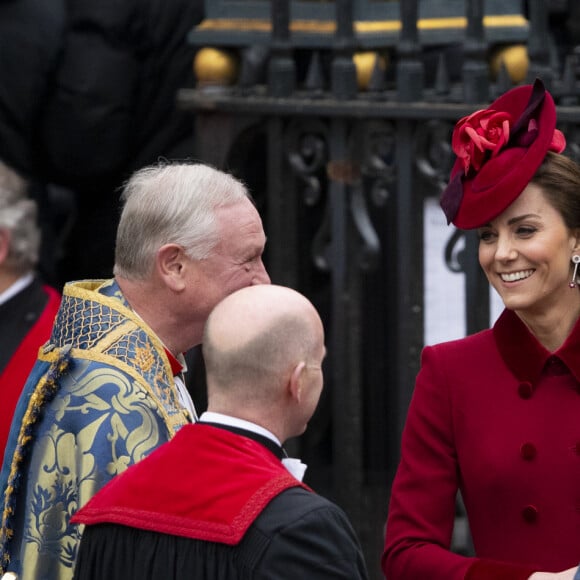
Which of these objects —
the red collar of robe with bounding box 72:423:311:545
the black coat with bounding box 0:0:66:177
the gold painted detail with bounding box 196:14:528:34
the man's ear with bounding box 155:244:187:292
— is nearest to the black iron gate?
the gold painted detail with bounding box 196:14:528:34

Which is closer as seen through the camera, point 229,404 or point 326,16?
point 229,404

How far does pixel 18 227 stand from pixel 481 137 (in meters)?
1.97

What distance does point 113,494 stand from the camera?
254 cm

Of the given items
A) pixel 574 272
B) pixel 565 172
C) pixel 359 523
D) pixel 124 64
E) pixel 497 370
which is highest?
pixel 124 64

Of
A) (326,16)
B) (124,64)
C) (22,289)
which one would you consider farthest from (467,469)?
(124,64)

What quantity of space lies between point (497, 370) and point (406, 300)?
1588mm

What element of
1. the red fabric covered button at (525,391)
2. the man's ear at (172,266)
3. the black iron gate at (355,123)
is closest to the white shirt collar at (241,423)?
the man's ear at (172,266)

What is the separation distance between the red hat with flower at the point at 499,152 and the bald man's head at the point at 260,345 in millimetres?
502

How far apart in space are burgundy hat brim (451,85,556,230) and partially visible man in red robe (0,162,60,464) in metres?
1.71

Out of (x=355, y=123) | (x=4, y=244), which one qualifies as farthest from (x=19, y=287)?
(x=355, y=123)

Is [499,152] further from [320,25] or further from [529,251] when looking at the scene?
[320,25]

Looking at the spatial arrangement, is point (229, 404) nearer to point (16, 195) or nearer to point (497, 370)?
point (497, 370)

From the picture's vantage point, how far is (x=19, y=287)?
4512 mm

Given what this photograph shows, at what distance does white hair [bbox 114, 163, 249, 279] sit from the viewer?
9.77ft
